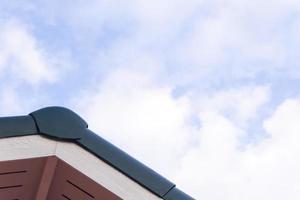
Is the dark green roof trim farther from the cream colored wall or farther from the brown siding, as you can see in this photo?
the brown siding

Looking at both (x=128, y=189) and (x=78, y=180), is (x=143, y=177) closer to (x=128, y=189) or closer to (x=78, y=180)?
(x=128, y=189)

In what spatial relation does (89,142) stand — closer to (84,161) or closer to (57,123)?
(84,161)

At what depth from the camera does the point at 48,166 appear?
3504 mm

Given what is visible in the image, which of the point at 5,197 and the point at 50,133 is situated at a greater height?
the point at 50,133

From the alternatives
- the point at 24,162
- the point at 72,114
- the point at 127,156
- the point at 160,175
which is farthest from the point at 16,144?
the point at 160,175

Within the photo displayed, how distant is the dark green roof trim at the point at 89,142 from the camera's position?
3406 millimetres

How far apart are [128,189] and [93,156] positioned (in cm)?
29

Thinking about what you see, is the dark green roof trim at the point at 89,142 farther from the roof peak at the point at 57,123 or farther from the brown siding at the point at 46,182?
the brown siding at the point at 46,182

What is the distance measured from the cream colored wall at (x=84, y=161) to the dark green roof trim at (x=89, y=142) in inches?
1.3

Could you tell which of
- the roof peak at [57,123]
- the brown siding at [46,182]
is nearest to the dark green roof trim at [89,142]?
the roof peak at [57,123]

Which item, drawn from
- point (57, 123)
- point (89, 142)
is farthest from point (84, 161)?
point (57, 123)

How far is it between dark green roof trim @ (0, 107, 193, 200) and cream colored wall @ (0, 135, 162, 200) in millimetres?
33

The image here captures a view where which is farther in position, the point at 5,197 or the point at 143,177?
the point at 5,197

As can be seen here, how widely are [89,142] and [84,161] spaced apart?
12cm
